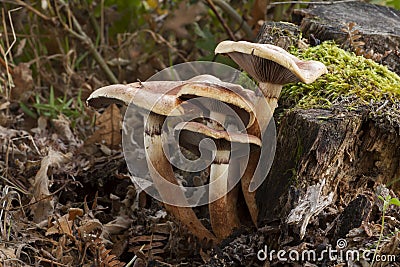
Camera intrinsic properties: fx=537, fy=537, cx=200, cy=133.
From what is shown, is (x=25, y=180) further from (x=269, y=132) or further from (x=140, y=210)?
(x=269, y=132)

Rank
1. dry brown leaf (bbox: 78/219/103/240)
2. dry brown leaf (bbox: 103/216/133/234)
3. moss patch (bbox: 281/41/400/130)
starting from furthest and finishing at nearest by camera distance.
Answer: dry brown leaf (bbox: 103/216/133/234)
dry brown leaf (bbox: 78/219/103/240)
moss patch (bbox: 281/41/400/130)

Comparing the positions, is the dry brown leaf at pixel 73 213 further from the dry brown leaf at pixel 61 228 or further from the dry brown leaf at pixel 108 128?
the dry brown leaf at pixel 108 128

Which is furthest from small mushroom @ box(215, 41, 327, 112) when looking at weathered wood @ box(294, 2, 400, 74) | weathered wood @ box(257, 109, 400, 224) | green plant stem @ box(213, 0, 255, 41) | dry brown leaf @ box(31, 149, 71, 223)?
green plant stem @ box(213, 0, 255, 41)

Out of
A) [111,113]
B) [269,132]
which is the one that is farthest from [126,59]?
[269,132]

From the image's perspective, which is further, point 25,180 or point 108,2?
point 108,2

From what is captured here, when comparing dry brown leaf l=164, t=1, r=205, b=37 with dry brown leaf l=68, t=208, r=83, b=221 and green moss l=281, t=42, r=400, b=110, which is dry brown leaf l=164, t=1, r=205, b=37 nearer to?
green moss l=281, t=42, r=400, b=110

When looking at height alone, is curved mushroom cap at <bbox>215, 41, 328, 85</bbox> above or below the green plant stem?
above
